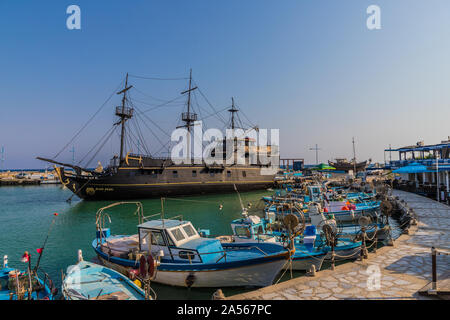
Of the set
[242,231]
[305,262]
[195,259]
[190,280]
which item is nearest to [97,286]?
[190,280]

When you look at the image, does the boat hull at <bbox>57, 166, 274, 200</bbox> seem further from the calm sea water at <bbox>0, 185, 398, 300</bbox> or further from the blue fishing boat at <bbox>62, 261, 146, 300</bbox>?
the blue fishing boat at <bbox>62, 261, 146, 300</bbox>

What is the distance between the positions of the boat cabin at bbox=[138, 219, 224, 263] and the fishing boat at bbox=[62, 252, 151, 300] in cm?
179

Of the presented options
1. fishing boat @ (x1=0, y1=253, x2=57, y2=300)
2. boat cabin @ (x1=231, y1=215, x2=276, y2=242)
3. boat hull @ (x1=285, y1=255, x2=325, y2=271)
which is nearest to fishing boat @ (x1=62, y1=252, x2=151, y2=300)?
fishing boat @ (x1=0, y1=253, x2=57, y2=300)

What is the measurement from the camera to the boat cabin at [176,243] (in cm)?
1005

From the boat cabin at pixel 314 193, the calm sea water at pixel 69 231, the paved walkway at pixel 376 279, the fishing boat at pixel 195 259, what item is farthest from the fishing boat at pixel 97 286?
the boat cabin at pixel 314 193

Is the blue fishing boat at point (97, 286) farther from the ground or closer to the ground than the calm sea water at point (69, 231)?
farther from the ground

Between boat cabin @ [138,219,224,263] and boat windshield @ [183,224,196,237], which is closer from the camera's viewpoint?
boat cabin @ [138,219,224,263]

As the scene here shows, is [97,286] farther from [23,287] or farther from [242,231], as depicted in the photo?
[242,231]

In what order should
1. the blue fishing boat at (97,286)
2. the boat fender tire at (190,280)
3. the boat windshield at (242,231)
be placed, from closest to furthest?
the blue fishing boat at (97,286) → the boat fender tire at (190,280) → the boat windshield at (242,231)

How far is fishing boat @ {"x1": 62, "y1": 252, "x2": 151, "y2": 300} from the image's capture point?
7.33 meters

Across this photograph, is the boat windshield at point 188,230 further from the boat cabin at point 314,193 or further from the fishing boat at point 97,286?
the boat cabin at point 314,193

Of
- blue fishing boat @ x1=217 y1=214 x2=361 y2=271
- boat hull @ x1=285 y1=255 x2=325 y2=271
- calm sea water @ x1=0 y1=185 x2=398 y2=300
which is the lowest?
calm sea water @ x1=0 y1=185 x2=398 y2=300

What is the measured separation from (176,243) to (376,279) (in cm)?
709
